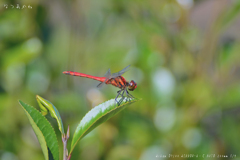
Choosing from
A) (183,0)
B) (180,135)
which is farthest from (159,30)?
(180,135)

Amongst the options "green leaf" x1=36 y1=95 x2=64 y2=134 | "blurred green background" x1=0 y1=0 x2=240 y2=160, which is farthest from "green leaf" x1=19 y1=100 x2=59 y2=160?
Result: "blurred green background" x1=0 y1=0 x2=240 y2=160

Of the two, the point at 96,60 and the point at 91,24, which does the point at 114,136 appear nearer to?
the point at 96,60

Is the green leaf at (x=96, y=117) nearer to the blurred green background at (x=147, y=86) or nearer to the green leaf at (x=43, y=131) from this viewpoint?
the green leaf at (x=43, y=131)

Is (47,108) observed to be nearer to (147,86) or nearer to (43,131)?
(43,131)

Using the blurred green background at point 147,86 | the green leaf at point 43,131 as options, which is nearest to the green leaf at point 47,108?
the green leaf at point 43,131

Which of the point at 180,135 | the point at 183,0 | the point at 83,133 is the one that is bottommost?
the point at 83,133

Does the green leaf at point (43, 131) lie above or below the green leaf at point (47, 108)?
below
